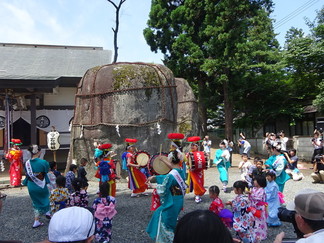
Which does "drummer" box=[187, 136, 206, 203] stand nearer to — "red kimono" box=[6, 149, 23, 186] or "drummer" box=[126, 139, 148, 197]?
"drummer" box=[126, 139, 148, 197]

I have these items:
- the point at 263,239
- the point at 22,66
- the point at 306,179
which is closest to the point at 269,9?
the point at 306,179

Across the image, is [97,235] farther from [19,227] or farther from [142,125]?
[142,125]

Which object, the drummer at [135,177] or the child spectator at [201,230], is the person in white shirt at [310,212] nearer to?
the child spectator at [201,230]

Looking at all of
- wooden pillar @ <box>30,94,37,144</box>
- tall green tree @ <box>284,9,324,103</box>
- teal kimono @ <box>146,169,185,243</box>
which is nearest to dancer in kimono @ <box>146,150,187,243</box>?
teal kimono @ <box>146,169,185,243</box>

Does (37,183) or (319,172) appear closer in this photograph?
(37,183)

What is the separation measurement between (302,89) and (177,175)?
16992mm

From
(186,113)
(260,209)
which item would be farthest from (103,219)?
(186,113)

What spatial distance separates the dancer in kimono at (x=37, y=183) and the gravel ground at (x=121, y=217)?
12.8 inches

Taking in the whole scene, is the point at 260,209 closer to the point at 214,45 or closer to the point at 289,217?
the point at 289,217

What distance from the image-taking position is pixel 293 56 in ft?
49.6

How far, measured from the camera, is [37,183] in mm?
5148

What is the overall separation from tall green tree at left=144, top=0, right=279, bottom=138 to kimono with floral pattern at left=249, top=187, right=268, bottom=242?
13.2 meters

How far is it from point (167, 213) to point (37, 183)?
263cm

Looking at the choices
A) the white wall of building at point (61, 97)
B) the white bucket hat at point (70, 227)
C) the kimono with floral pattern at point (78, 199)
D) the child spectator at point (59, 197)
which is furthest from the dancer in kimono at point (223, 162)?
the white wall of building at point (61, 97)
